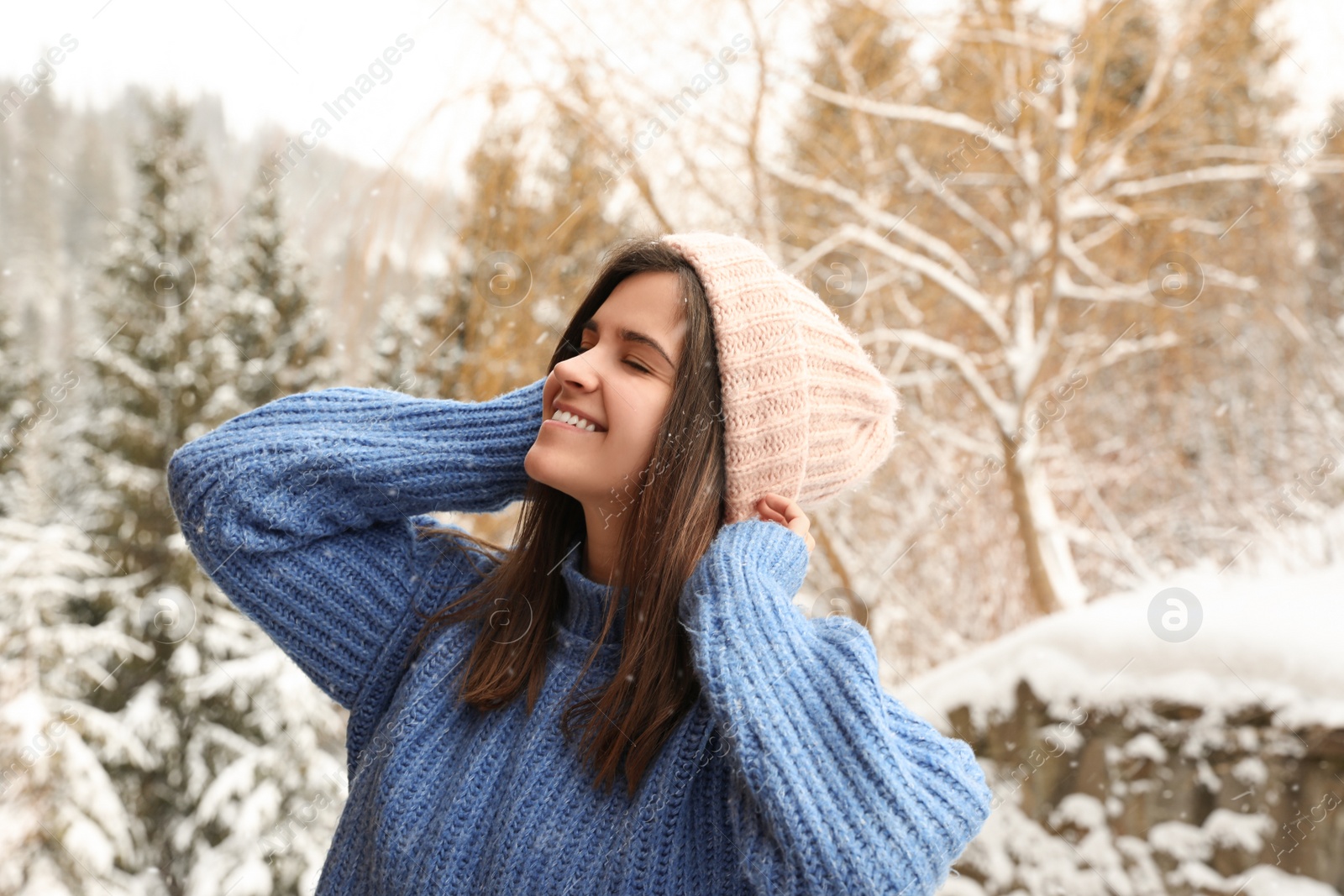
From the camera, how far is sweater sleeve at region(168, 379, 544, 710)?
128 centimetres

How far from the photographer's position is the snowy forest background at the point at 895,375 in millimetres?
2545

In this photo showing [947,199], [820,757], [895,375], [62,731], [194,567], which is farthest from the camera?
[194,567]

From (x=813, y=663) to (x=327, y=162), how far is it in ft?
8.79

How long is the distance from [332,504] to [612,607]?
43 cm

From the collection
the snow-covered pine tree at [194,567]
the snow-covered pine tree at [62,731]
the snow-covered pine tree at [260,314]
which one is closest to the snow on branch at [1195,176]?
the snow-covered pine tree at [194,567]

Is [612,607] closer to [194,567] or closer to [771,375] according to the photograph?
[771,375]

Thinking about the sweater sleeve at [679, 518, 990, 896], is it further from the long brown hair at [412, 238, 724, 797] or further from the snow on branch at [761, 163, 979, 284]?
the snow on branch at [761, 163, 979, 284]

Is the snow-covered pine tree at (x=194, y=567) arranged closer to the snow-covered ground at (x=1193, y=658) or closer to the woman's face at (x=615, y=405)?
the snow-covered ground at (x=1193, y=658)

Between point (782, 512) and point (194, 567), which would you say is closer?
point (782, 512)

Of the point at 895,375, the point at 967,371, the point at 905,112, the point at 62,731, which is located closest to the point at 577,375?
the point at 967,371

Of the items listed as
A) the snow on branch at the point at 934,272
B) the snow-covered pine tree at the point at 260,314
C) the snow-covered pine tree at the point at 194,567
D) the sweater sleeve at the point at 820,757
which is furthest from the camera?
the snow-covered pine tree at the point at 260,314

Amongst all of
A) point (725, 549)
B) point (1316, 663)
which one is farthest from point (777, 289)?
point (1316, 663)

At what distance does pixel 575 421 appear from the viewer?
117 cm

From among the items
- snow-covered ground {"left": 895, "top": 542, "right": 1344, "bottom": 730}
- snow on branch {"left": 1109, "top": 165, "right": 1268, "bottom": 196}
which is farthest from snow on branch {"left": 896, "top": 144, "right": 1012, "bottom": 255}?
snow-covered ground {"left": 895, "top": 542, "right": 1344, "bottom": 730}
